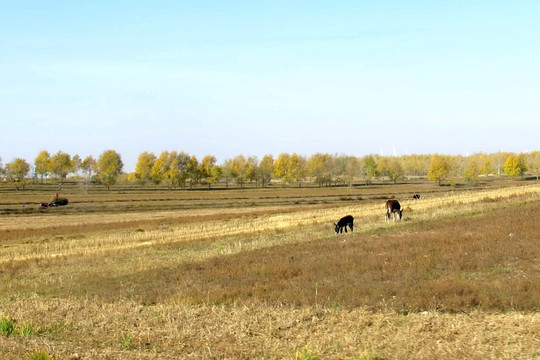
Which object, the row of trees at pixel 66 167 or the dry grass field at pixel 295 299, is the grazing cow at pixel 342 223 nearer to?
the dry grass field at pixel 295 299

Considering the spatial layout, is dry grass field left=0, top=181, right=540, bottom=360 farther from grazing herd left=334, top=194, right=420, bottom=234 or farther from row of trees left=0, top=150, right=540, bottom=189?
row of trees left=0, top=150, right=540, bottom=189

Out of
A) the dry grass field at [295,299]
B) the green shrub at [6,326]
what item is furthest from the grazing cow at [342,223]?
the green shrub at [6,326]

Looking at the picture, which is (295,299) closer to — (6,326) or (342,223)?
(6,326)

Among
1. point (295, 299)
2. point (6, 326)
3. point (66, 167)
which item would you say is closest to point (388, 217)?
point (295, 299)

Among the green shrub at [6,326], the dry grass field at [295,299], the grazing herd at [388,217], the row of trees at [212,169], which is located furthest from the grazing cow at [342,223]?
the row of trees at [212,169]

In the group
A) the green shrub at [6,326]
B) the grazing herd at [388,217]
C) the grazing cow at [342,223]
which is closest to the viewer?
the green shrub at [6,326]

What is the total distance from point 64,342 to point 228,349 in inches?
122

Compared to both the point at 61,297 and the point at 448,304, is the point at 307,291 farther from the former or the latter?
the point at 61,297

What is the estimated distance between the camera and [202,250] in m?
24.9

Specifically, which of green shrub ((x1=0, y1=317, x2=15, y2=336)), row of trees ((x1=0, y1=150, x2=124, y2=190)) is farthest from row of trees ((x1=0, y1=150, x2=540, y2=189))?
green shrub ((x1=0, y1=317, x2=15, y2=336))

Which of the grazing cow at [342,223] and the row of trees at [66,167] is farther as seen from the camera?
the row of trees at [66,167]

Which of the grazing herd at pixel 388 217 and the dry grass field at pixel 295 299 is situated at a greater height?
the grazing herd at pixel 388 217

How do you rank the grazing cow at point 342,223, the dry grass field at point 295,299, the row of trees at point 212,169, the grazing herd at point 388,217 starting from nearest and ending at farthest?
the dry grass field at point 295,299
the grazing cow at point 342,223
the grazing herd at point 388,217
the row of trees at point 212,169

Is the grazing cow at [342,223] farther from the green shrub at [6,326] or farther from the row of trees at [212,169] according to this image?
the row of trees at [212,169]
